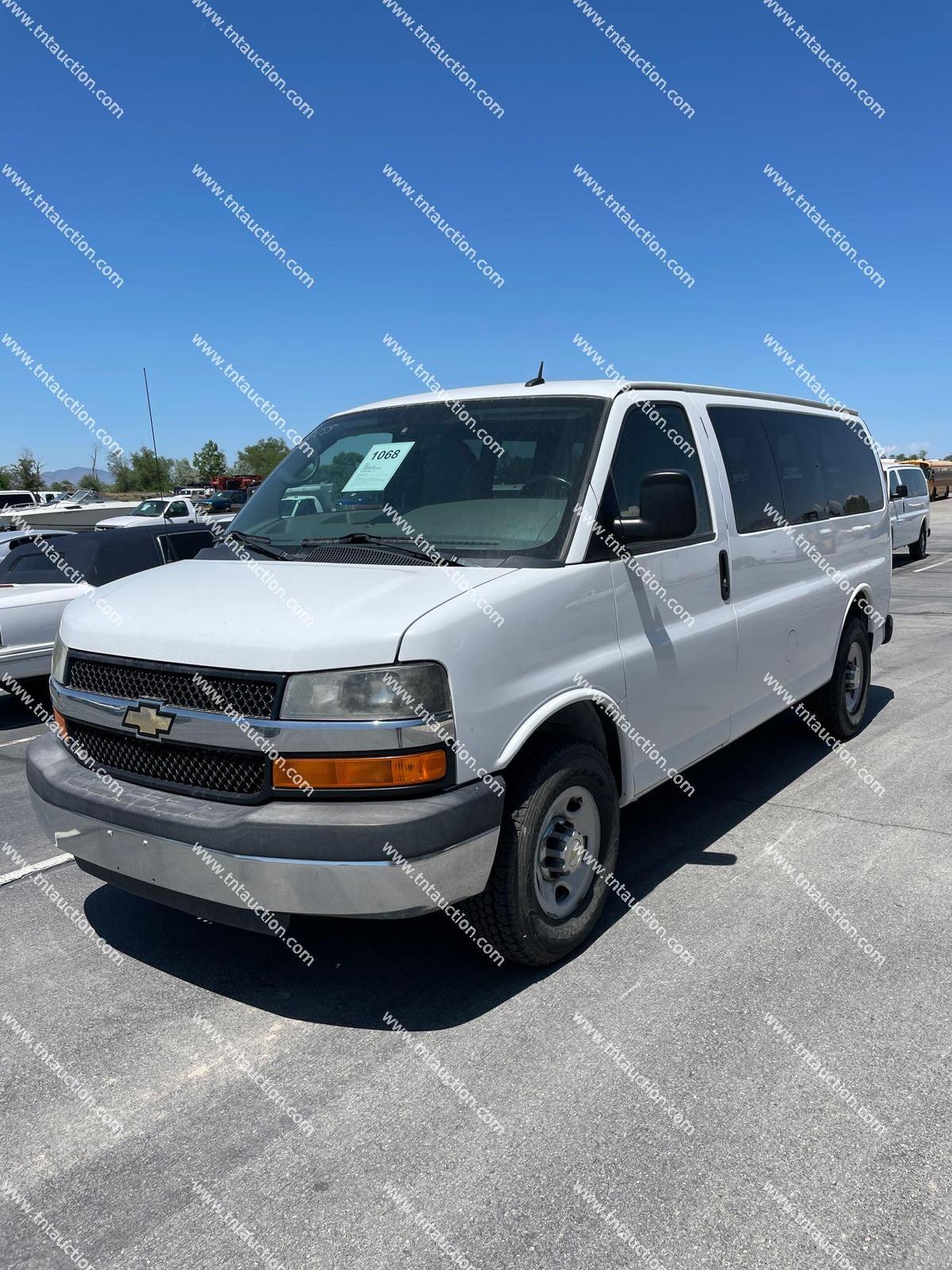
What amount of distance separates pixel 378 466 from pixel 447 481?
0.41 metres

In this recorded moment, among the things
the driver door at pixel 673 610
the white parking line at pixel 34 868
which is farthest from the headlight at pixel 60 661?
the driver door at pixel 673 610

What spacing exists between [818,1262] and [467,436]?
10.2ft

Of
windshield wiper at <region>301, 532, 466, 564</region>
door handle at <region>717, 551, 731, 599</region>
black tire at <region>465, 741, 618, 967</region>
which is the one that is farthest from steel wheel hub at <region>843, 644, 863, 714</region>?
windshield wiper at <region>301, 532, 466, 564</region>

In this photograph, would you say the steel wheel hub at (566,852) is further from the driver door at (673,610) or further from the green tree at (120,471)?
the green tree at (120,471)

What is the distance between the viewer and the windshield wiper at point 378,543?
361cm

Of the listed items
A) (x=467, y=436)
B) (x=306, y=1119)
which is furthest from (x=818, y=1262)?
(x=467, y=436)

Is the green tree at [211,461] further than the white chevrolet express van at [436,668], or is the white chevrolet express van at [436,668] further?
the green tree at [211,461]

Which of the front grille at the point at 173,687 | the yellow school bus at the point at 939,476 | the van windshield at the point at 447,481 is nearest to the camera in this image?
the front grille at the point at 173,687

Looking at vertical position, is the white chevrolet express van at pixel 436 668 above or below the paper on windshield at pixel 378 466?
below

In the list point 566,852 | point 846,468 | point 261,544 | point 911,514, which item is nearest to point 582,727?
point 566,852

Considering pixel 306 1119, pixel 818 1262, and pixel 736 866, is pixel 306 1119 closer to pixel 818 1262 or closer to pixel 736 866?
pixel 818 1262

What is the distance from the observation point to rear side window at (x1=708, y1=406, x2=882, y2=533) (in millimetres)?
4961

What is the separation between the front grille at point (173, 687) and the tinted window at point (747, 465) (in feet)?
9.05

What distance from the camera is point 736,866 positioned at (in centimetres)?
454
